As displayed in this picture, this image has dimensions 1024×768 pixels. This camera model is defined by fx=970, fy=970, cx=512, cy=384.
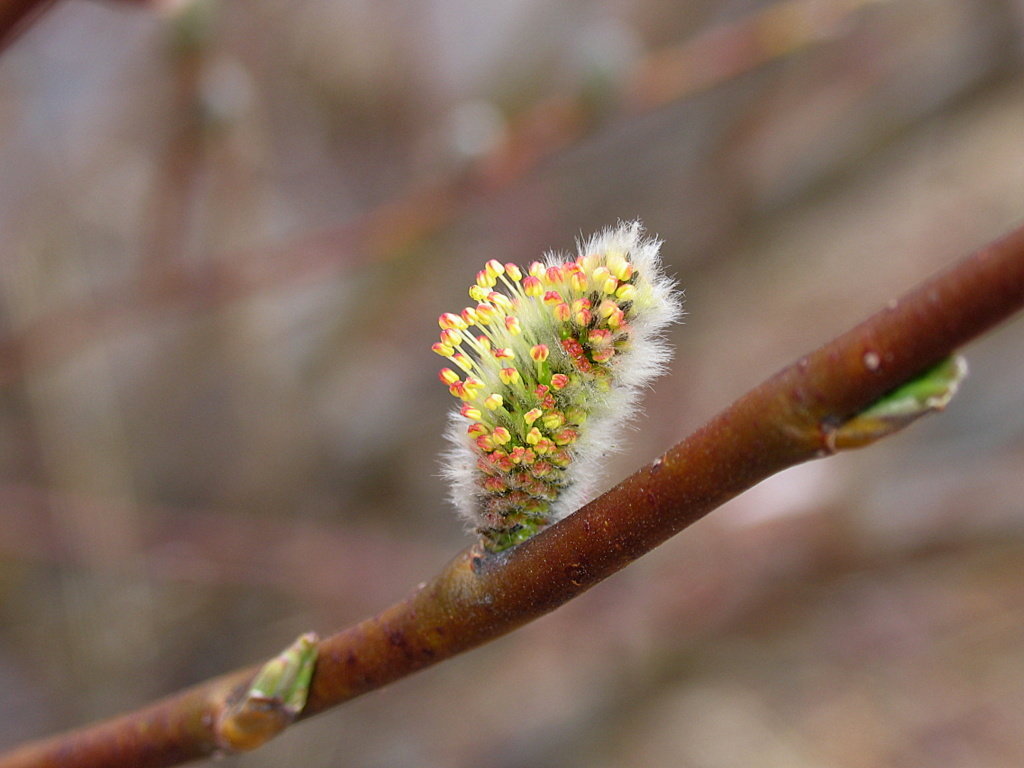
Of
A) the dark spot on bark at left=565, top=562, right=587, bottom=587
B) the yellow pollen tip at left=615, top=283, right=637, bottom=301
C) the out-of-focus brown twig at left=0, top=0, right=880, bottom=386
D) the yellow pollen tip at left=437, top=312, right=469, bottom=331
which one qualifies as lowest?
the dark spot on bark at left=565, top=562, right=587, bottom=587

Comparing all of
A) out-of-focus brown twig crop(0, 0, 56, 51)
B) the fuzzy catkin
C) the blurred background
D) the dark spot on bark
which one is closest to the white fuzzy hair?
the fuzzy catkin

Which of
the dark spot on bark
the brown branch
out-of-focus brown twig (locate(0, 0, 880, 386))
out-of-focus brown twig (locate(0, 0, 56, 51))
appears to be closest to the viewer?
the brown branch

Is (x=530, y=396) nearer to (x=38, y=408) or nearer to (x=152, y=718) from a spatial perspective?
(x=152, y=718)

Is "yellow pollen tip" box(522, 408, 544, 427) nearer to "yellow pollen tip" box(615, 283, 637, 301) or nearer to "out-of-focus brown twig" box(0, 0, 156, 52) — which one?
"yellow pollen tip" box(615, 283, 637, 301)

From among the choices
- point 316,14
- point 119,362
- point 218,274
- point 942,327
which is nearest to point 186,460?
point 119,362

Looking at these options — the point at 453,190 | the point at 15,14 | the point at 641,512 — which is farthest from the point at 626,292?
the point at 453,190

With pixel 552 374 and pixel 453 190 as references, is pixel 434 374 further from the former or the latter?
pixel 552 374

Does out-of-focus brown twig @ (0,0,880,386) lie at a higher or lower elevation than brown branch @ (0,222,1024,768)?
higher
